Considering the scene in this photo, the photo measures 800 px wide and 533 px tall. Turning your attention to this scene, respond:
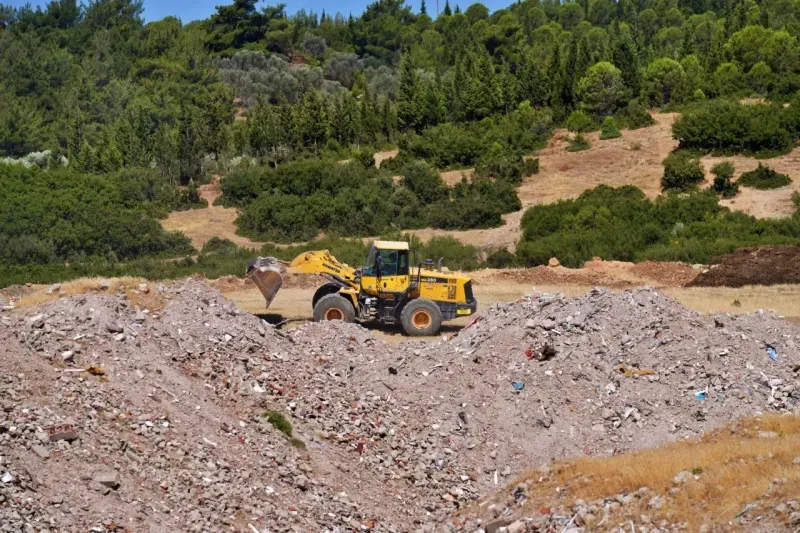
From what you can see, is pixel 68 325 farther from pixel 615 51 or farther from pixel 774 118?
pixel 615 51

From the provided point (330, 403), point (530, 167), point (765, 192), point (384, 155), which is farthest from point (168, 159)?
point (330, 403)

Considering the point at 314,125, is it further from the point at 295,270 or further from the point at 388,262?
the point at 388,262

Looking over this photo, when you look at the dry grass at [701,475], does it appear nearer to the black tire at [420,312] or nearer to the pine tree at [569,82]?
the black tire at [420,312]

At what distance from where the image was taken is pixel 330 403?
18.8m

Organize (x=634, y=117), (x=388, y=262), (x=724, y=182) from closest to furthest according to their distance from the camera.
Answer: (x=388, y=262)
(x=724, y=182)
(x=634, y=117)

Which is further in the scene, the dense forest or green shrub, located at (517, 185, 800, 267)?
the dense forest

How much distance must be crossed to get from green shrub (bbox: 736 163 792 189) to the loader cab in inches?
1013

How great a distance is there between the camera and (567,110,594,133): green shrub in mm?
59062

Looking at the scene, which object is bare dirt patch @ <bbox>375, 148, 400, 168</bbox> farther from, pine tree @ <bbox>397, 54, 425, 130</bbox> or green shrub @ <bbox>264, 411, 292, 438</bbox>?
green shrub @ <bbox>264, 411, 292, 438</bbox>

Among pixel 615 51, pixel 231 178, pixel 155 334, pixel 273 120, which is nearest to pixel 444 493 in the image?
pixel 155 334

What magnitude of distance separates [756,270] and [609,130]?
82.3 ft

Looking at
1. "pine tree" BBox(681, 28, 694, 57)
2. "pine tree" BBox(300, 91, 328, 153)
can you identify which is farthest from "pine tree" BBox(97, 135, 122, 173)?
"pine tree" BBox(681, 28, 694, 57)

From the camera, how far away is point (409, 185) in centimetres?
5050

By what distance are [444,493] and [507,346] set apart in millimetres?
4656
